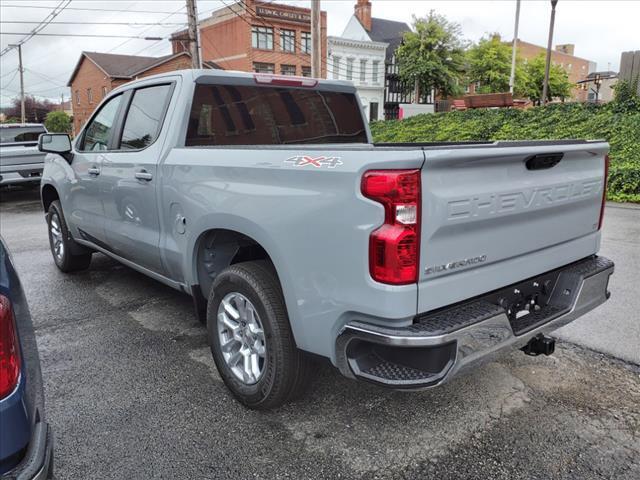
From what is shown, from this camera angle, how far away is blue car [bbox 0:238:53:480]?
1.48m

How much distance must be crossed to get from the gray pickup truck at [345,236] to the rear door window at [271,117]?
0.04 feet

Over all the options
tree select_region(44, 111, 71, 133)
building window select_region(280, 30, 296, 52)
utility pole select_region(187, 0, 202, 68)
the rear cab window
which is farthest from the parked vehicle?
tree select_region(44, 111, 71, 133)

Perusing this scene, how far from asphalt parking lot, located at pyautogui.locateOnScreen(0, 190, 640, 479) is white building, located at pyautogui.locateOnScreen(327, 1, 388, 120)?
48908 millimetres

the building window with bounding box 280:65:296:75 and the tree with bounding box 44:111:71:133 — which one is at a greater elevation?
the building window with bounding box 280:65:296:75

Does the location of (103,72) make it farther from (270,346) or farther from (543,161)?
(543,161)

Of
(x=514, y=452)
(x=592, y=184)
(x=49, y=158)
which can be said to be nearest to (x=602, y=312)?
(x=592, y=184)

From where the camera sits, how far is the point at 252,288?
109 inches

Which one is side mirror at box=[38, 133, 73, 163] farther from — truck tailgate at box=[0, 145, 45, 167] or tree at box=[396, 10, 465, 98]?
tree at box=[396, 10, 465, 98]

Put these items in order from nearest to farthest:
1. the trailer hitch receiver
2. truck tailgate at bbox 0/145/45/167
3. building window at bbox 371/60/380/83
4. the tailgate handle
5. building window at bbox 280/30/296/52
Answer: the tailgate handle < the trailer hitch receiver < truck tailgate at bbox 0/145/45/167 < building window at bbox 280/30/296/52 < building window at bbox 371/60/380/83

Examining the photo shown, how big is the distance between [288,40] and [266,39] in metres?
2.08

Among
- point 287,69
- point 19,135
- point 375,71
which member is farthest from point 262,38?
point 19,135

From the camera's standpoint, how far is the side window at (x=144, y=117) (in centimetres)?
384

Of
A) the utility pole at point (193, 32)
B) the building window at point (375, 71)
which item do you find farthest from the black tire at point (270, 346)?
the building window at point (375, 71)

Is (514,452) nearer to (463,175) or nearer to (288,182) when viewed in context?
(463,175)
